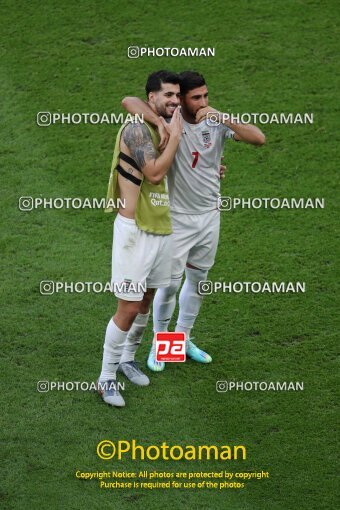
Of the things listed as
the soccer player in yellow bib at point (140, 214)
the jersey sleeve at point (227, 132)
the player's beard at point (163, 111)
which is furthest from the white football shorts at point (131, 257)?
the jersey sleeve at point (227, 132)

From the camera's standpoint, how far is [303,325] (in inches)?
331

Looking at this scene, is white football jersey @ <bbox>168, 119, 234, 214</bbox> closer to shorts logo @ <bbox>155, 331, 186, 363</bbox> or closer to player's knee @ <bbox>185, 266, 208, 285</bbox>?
player's knee @ <bbox>185, 266, 208, 285</bbox>

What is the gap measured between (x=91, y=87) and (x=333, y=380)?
4.75 m

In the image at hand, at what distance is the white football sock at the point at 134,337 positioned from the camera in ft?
25.2

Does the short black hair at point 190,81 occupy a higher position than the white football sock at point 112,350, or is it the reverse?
the short black hair at point 190,81

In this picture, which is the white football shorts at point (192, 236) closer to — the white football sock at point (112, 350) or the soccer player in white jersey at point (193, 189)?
the soccer player in white jersey at point (193, 189)

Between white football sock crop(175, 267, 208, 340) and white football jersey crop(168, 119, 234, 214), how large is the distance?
0.51 metres

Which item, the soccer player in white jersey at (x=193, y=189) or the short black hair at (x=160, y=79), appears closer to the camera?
the short black hair at (x=160, y=79)

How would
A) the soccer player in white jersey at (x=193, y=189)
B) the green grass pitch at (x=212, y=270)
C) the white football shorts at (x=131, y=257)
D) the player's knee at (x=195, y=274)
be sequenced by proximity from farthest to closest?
the player's knee at (x=195, y=274) → the soccer player in white jersey at (x=193, y=189) → the white football shorts at (x=131, y=257) → the green grass pitch at (x=212, y=270)

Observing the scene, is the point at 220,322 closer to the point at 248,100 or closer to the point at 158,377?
the point at 158,377

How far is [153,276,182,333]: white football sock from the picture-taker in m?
7.64

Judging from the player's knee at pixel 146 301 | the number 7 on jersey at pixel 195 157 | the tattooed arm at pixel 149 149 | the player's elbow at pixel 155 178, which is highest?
the number 7 on jersey at pixel 195 157

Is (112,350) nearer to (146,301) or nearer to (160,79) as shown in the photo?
(146,301)

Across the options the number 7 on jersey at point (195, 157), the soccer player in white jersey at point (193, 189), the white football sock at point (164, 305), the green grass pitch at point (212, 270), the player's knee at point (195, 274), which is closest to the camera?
the green grass pitch at point (212, 270)
